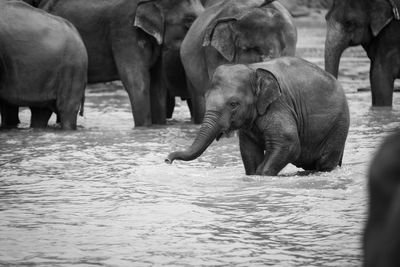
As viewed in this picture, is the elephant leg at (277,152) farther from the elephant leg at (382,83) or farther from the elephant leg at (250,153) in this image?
the elephant leg at (382,83)

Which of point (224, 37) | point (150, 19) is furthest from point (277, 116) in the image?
point (150, 19)

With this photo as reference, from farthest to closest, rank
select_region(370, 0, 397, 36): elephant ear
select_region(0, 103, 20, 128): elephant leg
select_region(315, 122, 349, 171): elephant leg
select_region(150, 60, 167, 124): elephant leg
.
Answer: select_region(370, 0, 397, 36): elephant ear → select_region(150, 60, 167, 124): elephant leg → select_region(0, 103, 20, 128): elephant leg → select_region(315, 122, 349, 171): elephant leg

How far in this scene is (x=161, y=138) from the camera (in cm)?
1106

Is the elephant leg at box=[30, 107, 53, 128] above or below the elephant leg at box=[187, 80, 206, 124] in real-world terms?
below

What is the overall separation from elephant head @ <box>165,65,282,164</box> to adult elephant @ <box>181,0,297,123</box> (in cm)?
327

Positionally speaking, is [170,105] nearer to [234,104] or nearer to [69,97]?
[69,97]

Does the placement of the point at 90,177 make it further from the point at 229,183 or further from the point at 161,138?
the point at 161,138

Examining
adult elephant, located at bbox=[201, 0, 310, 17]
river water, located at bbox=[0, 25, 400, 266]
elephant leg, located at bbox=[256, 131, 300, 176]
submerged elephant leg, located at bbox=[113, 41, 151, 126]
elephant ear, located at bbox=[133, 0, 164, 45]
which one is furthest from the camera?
adult elephant, located at bbox=[201, 0, 310, 17]

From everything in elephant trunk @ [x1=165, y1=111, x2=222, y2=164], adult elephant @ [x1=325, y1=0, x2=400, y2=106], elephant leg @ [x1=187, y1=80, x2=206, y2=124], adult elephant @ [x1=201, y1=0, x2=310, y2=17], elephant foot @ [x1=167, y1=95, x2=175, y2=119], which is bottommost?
adult elephant @ [x1=201, y1=0, x2=310, y2=17]

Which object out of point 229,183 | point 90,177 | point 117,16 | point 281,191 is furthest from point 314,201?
point 117,16

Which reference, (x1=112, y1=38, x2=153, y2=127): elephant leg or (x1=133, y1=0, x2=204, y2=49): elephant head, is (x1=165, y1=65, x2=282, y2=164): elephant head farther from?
(x1=112, y1=38, x2=153, y2=127): elephant leg

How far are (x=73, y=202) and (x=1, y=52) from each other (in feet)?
17.8

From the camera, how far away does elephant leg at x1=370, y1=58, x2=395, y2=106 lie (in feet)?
46.3

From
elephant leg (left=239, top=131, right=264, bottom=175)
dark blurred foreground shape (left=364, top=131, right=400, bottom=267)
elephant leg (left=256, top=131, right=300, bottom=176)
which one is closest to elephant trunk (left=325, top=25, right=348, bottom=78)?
elephant leg (left=239, top=131, right=264, bottom=175)
